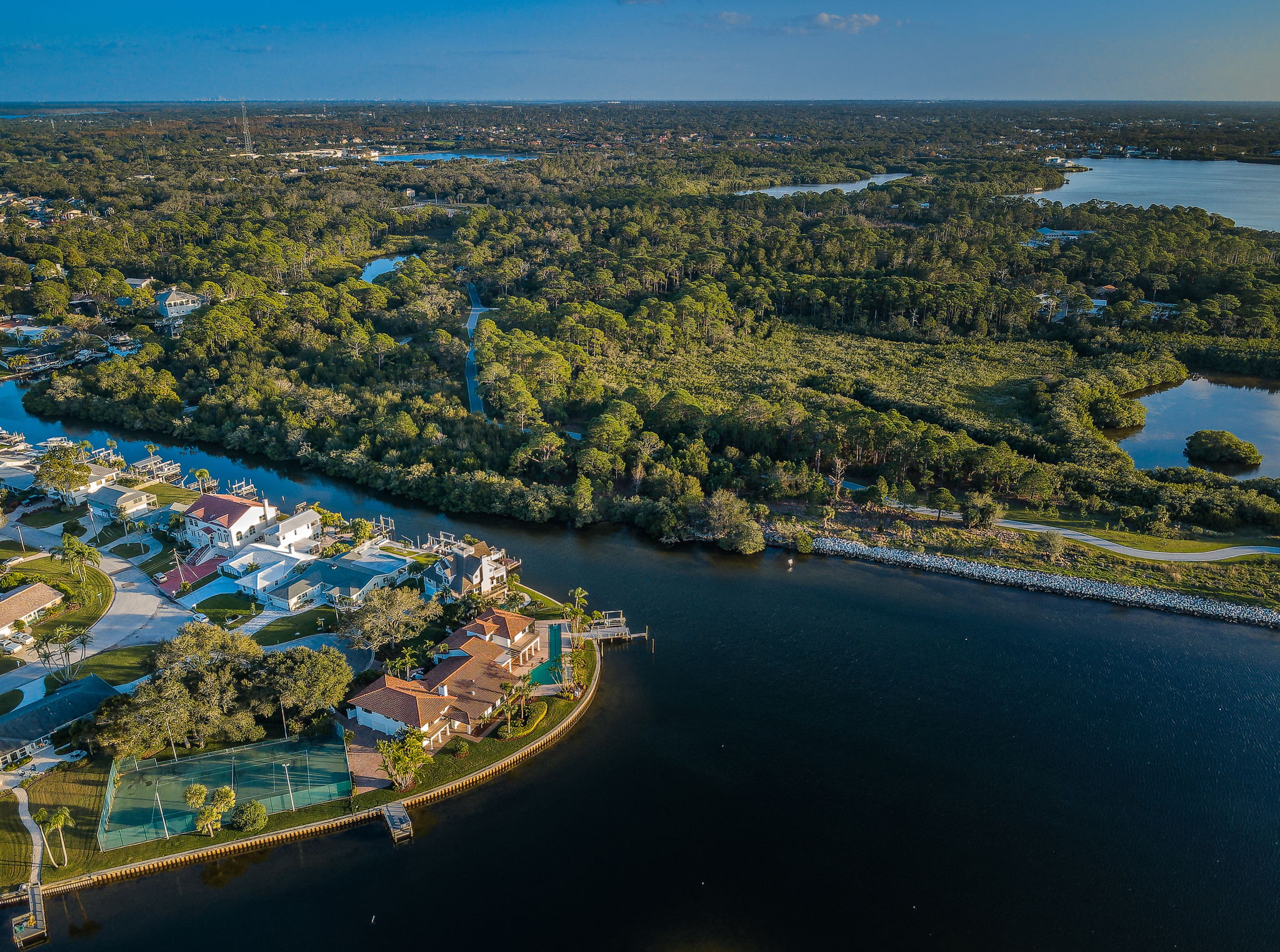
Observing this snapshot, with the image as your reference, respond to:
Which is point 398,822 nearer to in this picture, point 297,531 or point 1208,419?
point 297,531

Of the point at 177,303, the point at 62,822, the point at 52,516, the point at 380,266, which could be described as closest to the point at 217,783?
the point at 62,822

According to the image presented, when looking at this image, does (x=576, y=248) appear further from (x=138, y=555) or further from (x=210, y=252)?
(x=138, y=555)

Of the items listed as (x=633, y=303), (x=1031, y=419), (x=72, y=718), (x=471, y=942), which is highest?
(x=633, y=303)

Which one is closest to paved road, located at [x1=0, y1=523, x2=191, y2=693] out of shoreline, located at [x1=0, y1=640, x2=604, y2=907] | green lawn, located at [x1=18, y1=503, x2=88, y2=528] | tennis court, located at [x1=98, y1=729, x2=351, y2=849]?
green lawn, located at [x1=18, y1=503, x2=88, y2=528]

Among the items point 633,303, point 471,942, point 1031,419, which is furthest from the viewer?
point 633,303

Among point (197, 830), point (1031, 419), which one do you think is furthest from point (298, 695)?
point (1031, 419)

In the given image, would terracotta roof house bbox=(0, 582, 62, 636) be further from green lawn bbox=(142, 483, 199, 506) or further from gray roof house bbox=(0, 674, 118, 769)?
green lawn bbox=(142, 483, 199, 506)
